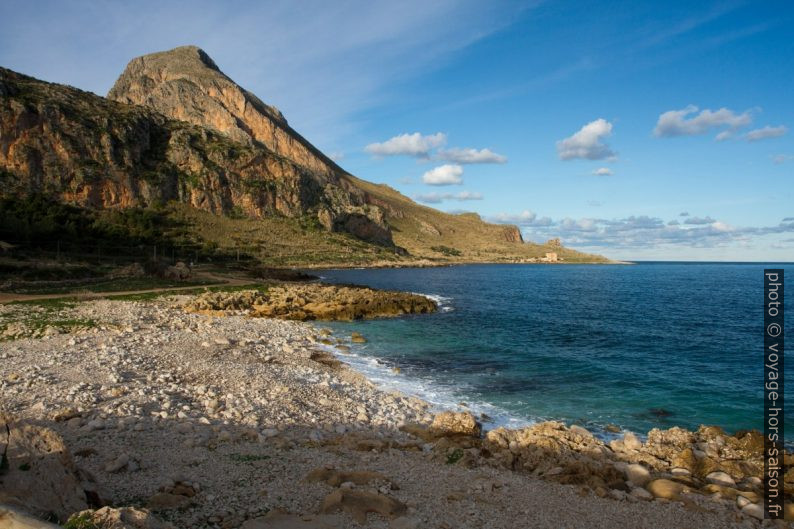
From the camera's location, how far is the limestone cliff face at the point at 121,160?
85.7 meters

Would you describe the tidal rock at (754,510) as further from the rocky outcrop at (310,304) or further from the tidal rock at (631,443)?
the rocky outcrop at (310,304)

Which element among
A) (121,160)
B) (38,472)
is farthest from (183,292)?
(121,160)

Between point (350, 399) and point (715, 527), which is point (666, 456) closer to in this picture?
point (715, 527)

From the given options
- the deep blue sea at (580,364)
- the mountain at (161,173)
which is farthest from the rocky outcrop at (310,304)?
the mountain at (161,173)

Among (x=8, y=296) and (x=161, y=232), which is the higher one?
(x=161, y=232)

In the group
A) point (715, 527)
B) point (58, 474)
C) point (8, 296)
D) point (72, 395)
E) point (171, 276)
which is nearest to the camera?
point (58, 474)

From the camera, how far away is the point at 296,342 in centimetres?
2669

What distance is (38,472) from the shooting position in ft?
21.6

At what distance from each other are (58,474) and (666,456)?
13585 millimetres

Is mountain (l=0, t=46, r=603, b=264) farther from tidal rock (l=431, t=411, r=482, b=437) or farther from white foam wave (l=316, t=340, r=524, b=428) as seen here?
tidal rock (l=431, t=411, r=482, b=437)

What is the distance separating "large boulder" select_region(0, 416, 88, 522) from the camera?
613 centimetres

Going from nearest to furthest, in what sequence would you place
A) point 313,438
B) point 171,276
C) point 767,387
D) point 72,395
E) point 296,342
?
point 313,438, point 72,395, point 767,387, point 296,342, point 171,276

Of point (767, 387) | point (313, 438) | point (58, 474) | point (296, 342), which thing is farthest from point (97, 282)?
point (767, 387)

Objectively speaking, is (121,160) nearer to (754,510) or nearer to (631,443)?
(631,443)
